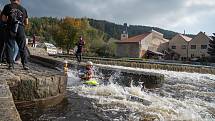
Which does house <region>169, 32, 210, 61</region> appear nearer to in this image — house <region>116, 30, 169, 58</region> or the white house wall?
the white house wall

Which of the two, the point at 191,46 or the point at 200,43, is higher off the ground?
the point at 200,43

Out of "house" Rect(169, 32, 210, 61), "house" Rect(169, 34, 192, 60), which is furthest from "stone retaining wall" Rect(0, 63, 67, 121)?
"house" Rect(169, 34, 192, 60)

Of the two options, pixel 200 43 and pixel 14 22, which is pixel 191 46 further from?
pixel 14 22

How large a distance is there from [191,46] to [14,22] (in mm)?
73844

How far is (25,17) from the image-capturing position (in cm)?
733

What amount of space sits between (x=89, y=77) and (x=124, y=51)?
64.3 m

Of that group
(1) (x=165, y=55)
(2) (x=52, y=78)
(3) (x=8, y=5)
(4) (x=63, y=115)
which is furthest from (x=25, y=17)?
(1) (x=165, y=55)

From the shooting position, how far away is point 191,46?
76.7 meters

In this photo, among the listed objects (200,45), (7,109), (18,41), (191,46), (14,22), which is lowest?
(7,109)

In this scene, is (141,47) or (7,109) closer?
(7,109)

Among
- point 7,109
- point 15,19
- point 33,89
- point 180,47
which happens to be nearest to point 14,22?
point 15,19

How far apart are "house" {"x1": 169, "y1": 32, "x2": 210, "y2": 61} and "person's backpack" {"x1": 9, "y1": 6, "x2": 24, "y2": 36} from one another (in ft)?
228

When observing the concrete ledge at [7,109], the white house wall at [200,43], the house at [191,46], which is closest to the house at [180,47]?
the house at [191,46]

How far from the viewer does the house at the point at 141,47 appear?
71.6 metres
